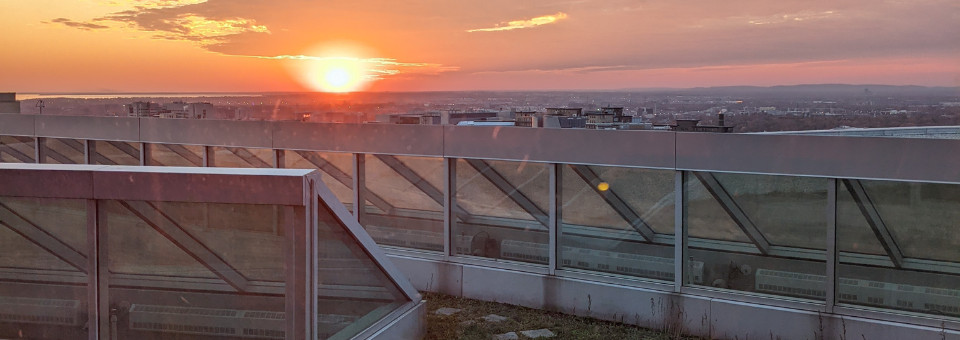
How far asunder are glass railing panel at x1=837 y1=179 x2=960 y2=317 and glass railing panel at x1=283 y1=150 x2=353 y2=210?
581 cm

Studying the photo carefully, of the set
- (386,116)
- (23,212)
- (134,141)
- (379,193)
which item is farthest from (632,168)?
(134,141)

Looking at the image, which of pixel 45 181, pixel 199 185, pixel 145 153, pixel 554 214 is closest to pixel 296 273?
pixel 199 185

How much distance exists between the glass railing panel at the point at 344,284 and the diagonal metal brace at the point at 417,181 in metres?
3.25

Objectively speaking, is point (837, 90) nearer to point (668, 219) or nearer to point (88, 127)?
point (668, 219)

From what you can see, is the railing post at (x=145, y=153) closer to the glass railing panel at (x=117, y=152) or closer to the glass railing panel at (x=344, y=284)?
the glass railing panel at (x=117, y=152)

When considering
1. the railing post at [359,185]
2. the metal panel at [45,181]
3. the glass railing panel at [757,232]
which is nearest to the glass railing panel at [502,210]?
the railing post at [359,185]

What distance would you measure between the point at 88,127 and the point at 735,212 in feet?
35.4

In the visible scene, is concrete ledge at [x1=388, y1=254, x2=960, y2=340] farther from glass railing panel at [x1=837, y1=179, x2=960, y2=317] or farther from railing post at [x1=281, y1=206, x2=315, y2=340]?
railing post at [x1=281, y1=206, x2=315, y2=340]

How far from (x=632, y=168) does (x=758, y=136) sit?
4.43ft

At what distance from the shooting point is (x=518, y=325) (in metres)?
A: 7.93

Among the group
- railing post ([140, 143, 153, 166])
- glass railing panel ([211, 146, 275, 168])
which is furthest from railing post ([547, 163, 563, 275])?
railing post ([140, 143, 153, 166])

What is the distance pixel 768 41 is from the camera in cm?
2811

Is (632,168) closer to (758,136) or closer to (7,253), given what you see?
(758,136)

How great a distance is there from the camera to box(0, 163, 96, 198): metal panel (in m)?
4.21
